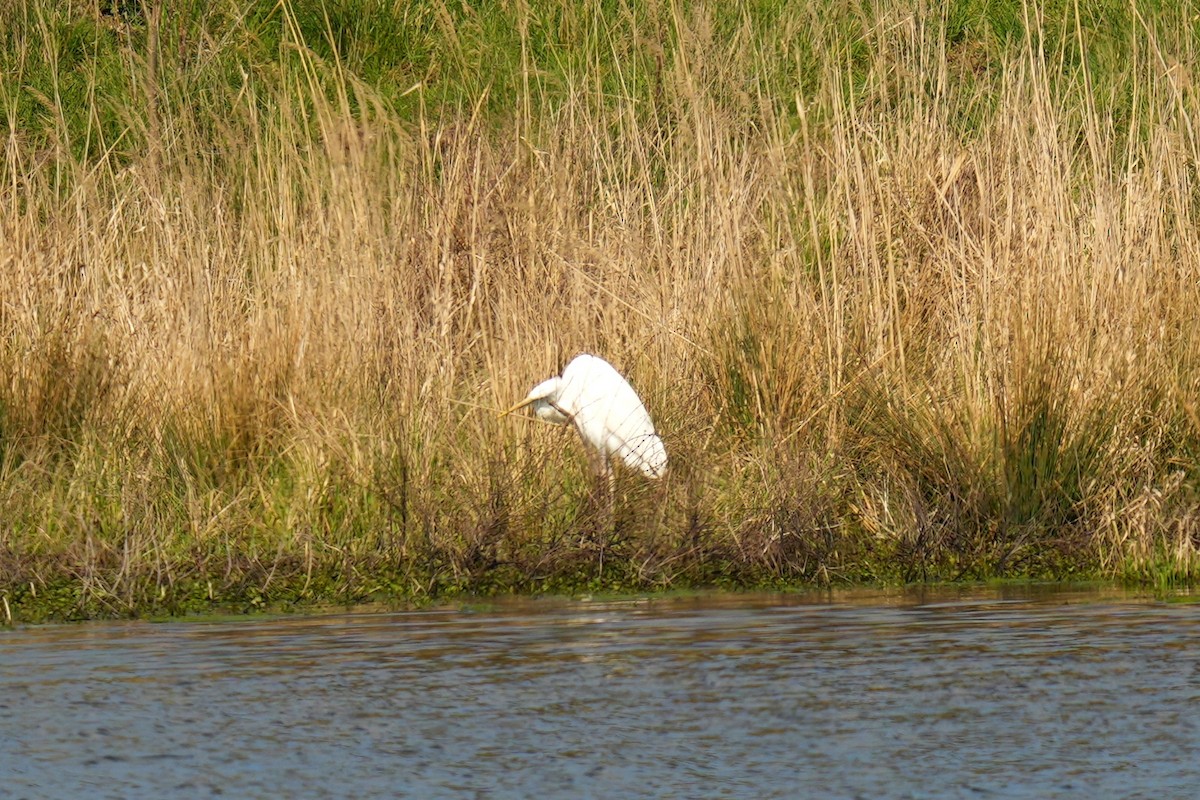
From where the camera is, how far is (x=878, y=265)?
24.3 feet

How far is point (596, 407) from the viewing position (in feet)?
23.1

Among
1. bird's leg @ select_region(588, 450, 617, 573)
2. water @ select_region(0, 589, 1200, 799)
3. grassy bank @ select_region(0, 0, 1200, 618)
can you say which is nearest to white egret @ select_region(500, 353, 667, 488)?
grassy bank @ select_region(0, 0, 1200, 618)

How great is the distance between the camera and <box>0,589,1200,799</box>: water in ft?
12.5

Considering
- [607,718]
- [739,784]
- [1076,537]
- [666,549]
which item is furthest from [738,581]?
[739,784]

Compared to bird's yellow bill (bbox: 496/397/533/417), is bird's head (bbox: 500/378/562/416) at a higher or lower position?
higher

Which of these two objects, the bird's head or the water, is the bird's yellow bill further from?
the water

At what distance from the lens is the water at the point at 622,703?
3820mm

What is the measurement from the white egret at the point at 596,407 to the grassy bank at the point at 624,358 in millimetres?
101

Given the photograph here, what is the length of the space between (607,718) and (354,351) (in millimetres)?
3114

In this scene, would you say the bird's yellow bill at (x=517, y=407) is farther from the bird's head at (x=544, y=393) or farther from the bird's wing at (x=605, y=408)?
the bird's wing at (x=605, y=408)

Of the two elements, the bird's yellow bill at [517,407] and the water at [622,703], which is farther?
the bird's yellow bill at [517,407]

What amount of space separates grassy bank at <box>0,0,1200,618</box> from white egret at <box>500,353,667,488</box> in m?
0.10

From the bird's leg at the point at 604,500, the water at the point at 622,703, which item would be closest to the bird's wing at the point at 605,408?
the bird's leg at the point at 604,500

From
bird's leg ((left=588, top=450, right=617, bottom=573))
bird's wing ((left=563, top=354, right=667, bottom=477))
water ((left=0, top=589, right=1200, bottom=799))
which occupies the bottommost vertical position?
water ((left=0, top=589, right=1200, bottom=799))
